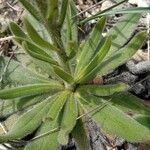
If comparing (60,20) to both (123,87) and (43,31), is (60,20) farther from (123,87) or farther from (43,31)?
(43,31)

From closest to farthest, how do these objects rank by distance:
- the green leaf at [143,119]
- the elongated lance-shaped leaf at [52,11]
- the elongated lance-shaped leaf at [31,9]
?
the elongated lance-shaped leaf at [52,11], the elongated lance-shaped leaf at [31,9], the green leaf at [143,119]

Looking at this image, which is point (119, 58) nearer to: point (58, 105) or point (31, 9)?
point (58, 105)

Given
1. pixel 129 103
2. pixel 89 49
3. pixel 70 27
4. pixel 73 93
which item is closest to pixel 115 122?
pixel 129 103

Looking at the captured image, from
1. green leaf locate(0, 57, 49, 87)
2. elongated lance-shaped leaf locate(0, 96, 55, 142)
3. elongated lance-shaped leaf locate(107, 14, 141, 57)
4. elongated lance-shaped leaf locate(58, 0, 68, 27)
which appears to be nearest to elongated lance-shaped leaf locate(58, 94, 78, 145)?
elongated lance-shaped leaf locate(0, 96, 55, 142)

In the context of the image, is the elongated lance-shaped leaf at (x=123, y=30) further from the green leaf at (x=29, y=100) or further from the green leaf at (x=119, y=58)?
the green leaf at (x=29, y=100)

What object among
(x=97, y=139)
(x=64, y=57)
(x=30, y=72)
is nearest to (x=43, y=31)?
(x=30, y=72)

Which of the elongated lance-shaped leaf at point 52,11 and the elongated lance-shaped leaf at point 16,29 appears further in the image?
the elongated lance-shaped leaf at point 16,29

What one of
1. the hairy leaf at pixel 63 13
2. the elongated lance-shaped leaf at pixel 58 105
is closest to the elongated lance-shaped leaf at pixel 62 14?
the hairy leaf at pixel 63 13
